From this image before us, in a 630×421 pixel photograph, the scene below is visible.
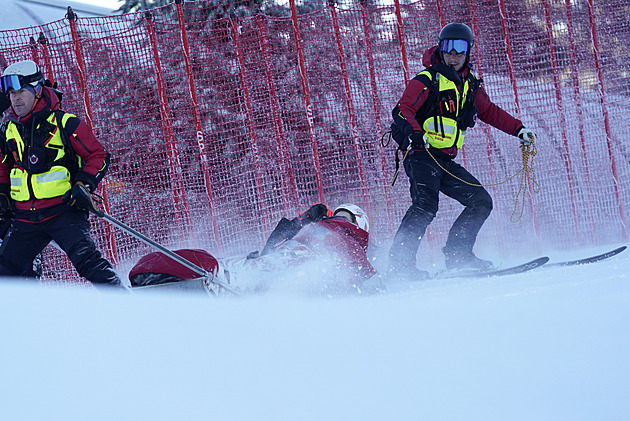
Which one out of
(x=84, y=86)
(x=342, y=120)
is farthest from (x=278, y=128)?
(x=84, y=86)

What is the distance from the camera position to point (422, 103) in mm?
4918

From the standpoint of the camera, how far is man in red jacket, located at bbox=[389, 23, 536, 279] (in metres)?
4.89

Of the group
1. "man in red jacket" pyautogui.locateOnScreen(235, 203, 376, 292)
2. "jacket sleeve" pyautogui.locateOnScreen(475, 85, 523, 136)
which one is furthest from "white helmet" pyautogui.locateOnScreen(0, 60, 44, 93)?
"jacket sleeve" pyautogui.locateOnScreen(475, 85, 523, 136)

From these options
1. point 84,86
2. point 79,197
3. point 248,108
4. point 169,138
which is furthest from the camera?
point 248,108

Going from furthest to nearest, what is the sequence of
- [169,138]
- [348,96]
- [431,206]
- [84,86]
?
[348,96], [169,138], [84,86], [431,206]

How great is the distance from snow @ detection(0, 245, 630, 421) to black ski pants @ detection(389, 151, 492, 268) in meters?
3.50

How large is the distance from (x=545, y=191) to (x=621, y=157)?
0.91 meters

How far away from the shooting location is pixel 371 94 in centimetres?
695

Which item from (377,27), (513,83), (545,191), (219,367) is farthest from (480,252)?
(219,367)

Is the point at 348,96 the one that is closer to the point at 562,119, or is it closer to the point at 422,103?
the point at 422,103

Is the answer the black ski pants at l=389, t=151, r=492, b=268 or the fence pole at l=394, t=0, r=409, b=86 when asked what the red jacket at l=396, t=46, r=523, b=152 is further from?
the fence pole at l=394, t=0, r=409, b=86

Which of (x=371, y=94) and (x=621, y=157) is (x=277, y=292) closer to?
(x=371, y=94)

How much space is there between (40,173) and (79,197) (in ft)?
1.18

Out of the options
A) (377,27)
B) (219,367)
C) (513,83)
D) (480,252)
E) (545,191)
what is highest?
(377,27)
